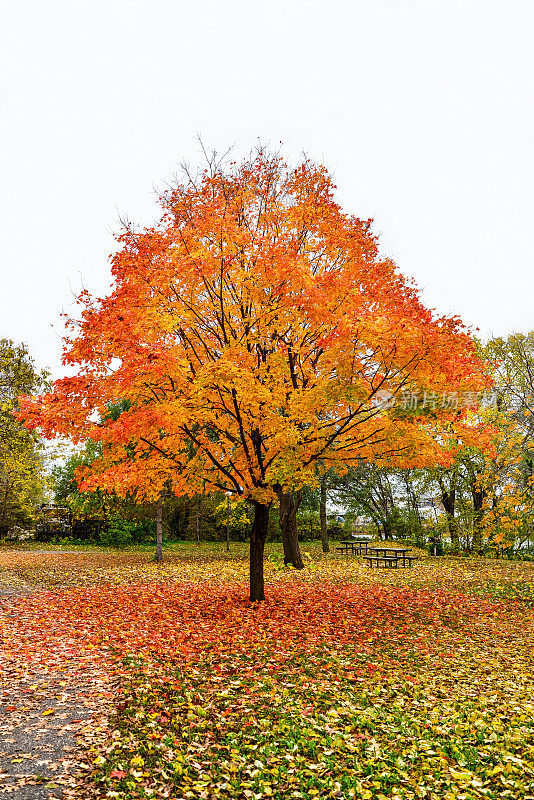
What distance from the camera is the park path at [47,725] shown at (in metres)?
3.90

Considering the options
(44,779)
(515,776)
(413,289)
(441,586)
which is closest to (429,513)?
(441,586)

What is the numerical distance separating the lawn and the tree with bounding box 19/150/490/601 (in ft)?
8.72

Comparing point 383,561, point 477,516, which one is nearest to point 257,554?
point 383,561

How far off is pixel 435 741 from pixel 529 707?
1665 millimetres

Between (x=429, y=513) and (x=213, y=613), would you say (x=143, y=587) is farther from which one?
(x=429, y=513)

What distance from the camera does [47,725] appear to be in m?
4.93

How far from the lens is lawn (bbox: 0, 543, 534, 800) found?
4.23m

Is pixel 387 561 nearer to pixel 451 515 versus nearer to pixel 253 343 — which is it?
pixel 451 515

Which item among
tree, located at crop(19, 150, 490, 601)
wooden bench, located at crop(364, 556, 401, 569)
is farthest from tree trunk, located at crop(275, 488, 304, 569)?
tree, located at crop(19, 150, 490, 601)

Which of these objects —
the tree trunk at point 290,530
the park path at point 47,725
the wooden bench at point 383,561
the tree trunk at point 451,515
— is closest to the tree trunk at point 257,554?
→ the park path at point 47,725

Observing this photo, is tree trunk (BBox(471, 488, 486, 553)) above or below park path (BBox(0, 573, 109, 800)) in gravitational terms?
above

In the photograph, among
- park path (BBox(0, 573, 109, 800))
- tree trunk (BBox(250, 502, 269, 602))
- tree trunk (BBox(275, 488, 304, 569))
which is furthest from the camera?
tree trunk (BBox(275, 488, 304, 569))

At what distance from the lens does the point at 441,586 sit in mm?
14328

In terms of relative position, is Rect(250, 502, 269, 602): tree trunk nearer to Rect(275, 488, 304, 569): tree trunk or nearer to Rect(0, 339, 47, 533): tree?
Rect(275, 488, 304, 569): tree trunk
